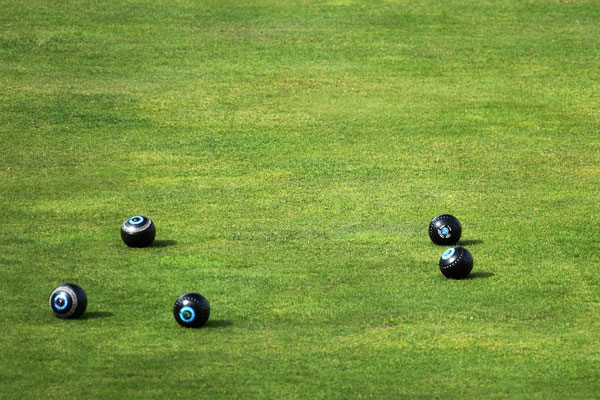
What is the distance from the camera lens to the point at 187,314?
615 inches

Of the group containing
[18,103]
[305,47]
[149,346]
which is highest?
[305,47]

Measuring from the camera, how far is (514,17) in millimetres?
38000

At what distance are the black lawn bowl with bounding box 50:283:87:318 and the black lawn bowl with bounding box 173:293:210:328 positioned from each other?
1.75 m

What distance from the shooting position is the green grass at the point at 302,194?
581 inches

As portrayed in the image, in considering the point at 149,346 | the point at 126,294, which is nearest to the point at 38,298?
the point at 126,294

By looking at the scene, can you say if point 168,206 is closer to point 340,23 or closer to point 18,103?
point 18,103

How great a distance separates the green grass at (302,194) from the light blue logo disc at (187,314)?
26cm

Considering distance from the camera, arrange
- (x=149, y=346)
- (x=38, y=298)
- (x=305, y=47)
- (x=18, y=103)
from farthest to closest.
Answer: (x=305, y=47), (x=18, y=103), (x=38, y=298), (x=149, y=346)

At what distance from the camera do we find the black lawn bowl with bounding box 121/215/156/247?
19.4 meters

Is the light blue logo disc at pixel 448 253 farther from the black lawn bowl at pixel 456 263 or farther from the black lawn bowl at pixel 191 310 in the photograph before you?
the black lawn bowl at pixel 191 310

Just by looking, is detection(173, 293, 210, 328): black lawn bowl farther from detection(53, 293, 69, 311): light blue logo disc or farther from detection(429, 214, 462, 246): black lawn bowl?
detection(429, 214, 462, 246): black lawn bowl

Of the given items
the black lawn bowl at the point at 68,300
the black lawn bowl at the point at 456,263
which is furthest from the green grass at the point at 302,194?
the black lawn bowl at the point at 456,263

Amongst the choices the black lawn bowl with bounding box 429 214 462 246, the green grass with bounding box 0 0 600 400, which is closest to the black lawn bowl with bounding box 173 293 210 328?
the green grass with bounding box 0 0 600 400

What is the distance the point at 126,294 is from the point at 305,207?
21.7ft
